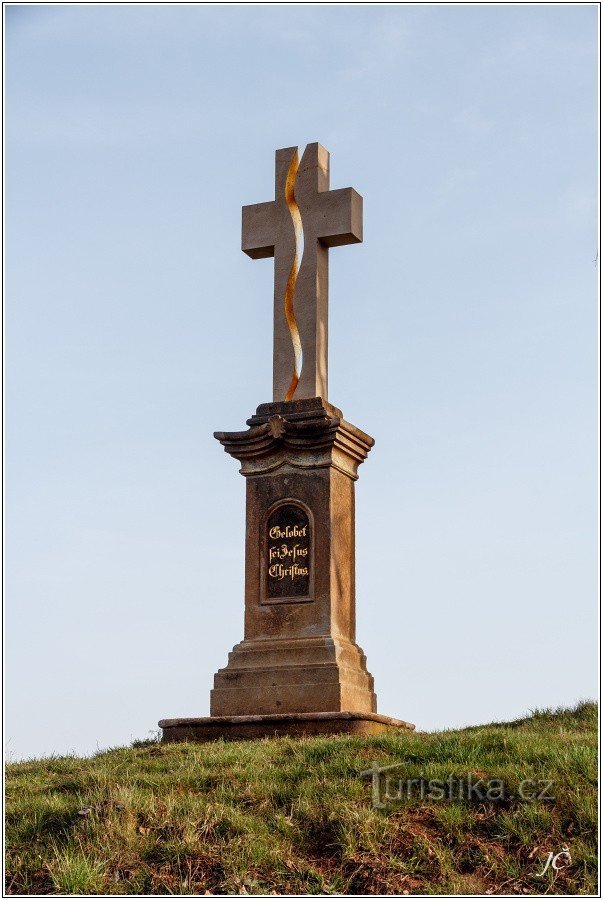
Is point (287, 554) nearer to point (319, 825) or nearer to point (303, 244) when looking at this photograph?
point (303, 244)

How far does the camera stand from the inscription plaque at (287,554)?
11.0 m

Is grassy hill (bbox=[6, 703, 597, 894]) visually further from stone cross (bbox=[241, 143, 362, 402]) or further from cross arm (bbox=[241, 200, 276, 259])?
cross arm (bbox=[241, 200, 276, 259])

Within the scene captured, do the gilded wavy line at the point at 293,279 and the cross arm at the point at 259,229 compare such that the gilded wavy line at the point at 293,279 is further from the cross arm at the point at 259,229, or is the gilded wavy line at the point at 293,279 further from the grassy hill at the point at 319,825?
the grassy hill at the point at 319,825

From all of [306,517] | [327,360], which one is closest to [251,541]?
[306,517]

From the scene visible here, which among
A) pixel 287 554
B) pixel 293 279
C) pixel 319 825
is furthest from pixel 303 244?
pixel 319 825

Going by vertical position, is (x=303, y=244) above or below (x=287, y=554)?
above

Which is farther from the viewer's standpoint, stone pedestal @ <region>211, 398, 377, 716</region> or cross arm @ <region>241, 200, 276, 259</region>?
cross arm @ <region>241, 200, 276, 259</region>

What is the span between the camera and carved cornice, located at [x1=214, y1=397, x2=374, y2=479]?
11102 mm

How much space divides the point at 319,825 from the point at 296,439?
4.51 metres

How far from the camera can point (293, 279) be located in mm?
12125

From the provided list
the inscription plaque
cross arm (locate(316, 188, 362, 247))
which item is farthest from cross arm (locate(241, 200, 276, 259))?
the inscription plaque

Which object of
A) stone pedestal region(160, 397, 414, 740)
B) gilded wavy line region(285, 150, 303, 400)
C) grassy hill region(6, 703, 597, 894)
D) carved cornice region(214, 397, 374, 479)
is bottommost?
grassy hill region(6, 703, 597, 894)

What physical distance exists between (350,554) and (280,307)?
8.36 ft

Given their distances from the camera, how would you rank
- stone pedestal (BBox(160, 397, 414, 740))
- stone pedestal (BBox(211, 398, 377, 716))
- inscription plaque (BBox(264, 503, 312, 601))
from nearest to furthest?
stone pedestal (BBox(160, 397, 414, 740)) → stone pedestal (BBox(211, 398, 377, 716)) → inscription plaque (BBox(264, 503, 312, 601))
